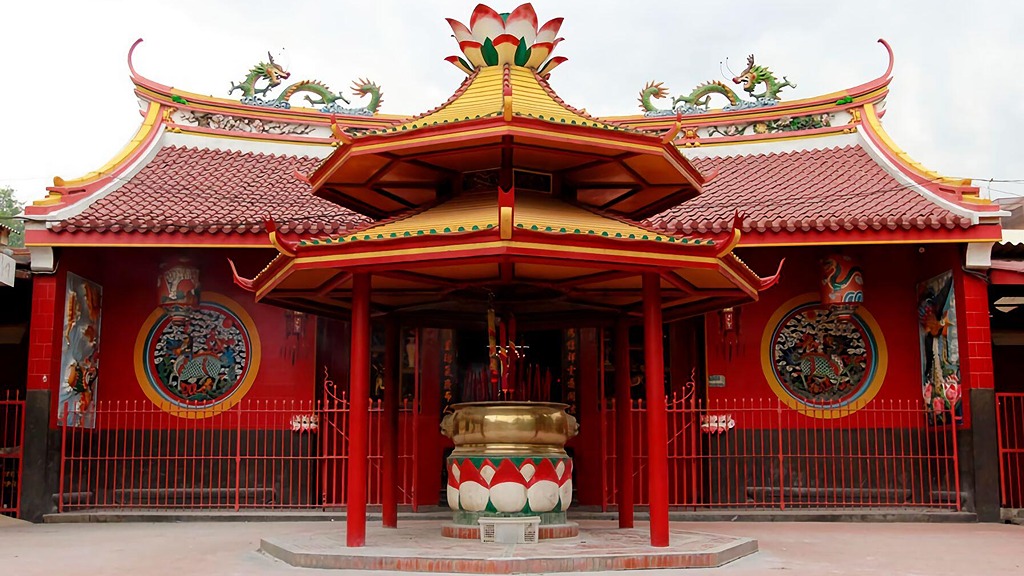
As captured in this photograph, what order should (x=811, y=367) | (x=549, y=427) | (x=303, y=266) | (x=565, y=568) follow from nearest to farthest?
1. (x=565, y=568)
2. (x=303, y=266)
3. (x=549, y=427)
4. (x=811, y=367)

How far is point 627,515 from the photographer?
11.5 m

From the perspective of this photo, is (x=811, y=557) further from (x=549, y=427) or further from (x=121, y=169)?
(x=121, y=169)

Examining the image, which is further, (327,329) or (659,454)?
(327,329)

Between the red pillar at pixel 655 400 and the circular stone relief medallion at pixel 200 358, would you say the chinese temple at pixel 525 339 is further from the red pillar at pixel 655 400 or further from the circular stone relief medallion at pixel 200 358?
the red pillar at pixel 655 400

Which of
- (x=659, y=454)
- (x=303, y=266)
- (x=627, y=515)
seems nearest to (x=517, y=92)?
(x=303, y=266)

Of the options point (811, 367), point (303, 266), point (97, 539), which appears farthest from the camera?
point (811, 367)

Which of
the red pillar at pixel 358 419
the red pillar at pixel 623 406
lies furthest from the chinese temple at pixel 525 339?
the red pillar at pixel 358 419

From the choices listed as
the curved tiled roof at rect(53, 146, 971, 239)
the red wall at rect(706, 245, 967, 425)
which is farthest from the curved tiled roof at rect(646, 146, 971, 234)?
the red wall at rect(706, 245, 967, 425)

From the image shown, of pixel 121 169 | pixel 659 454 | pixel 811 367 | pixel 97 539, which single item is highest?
pixel 121 169

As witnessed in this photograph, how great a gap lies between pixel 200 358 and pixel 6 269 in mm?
3045

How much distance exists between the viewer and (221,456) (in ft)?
48.1

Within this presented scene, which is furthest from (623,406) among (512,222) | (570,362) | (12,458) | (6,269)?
(12,458)

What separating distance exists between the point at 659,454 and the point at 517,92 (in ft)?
13.0

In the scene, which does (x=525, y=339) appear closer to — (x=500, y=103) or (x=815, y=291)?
(x=815, y=291)
